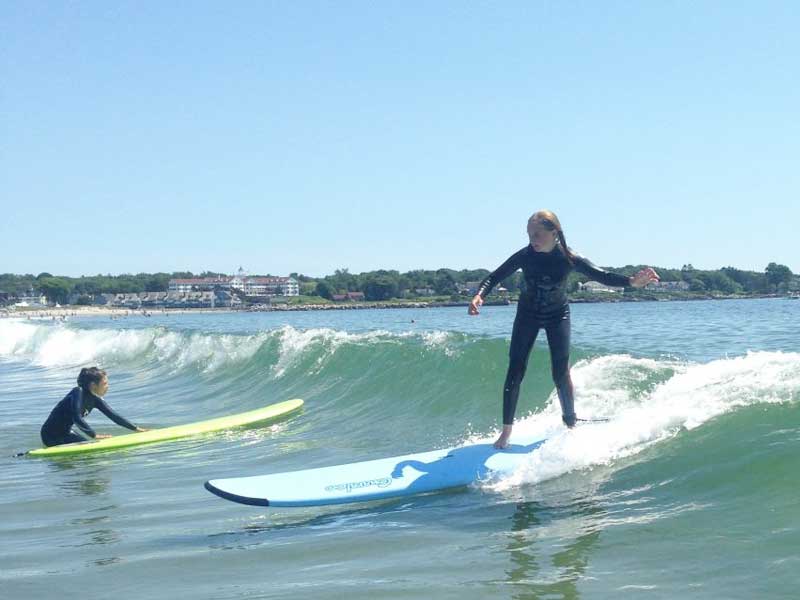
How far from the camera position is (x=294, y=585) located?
435cm

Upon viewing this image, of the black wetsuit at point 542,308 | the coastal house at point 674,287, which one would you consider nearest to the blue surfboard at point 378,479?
the black wetsuit at point 542,308

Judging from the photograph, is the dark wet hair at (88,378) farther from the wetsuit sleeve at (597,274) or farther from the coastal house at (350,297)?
the coastal house at (350,297)

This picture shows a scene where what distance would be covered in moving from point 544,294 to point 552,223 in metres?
0.57

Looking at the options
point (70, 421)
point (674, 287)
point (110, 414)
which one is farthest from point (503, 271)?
point (674, 287)

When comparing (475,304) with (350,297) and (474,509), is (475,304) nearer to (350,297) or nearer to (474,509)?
(474,509)

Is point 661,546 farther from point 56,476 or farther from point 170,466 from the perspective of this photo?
point 56,476

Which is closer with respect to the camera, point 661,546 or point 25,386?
point 661,546

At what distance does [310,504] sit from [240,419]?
227 inches

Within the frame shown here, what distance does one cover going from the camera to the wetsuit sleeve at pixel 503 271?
21.8 ft

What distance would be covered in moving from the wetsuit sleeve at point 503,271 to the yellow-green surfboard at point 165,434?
497 centimetres

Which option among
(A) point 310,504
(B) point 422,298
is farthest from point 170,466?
(B) point 422,298

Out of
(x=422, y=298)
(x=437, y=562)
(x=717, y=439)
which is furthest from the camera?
(x=422, y=298)

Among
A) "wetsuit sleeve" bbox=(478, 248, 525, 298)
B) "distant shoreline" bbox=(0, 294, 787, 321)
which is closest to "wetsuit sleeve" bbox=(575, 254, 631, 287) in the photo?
"wetsuit sleeve" bbox=(478, 248, 525, 298)

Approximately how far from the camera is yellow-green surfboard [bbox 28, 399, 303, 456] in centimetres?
919
